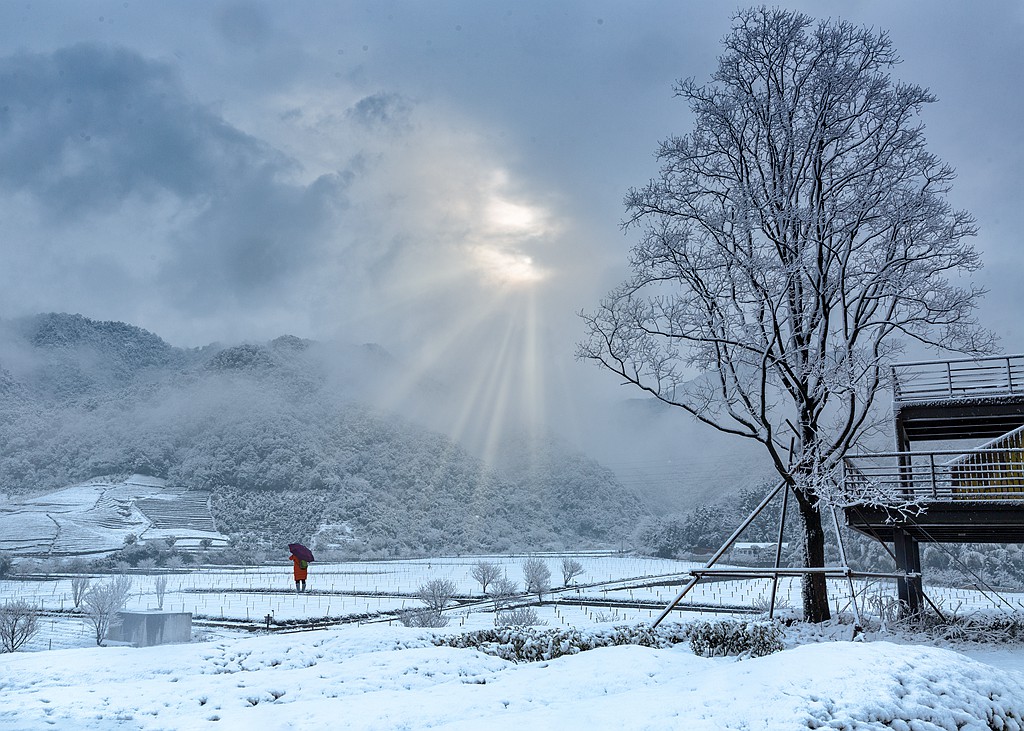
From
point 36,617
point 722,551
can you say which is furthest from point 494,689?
point 36,617

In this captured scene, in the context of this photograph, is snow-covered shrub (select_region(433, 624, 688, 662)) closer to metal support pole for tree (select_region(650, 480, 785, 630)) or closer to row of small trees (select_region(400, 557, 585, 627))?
metal support pole for tree (select_region(650, 480, 785, 630))

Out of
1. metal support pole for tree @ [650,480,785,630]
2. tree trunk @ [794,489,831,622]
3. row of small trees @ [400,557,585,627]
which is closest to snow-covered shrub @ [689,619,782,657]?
metal support pole for tree @ [650,480,785,630]

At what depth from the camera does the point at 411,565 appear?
429 ft

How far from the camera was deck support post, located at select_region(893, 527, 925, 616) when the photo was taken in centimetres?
1983

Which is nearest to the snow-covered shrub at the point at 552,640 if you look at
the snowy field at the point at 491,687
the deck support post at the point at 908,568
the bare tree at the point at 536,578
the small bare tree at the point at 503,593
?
the snowy field at the point at 491,687

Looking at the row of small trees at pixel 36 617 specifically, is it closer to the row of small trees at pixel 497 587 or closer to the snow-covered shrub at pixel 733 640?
the row of small trees at pixel 497 587

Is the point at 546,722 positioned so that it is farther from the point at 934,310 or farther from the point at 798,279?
the point at 934,310

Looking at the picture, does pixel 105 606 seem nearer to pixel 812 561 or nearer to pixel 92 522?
pixel 812 561

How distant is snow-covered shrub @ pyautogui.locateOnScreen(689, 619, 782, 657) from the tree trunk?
3.00 m

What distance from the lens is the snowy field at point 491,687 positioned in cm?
734

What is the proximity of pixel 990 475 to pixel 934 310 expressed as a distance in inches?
246

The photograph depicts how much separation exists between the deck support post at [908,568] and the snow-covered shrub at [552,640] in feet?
23.3

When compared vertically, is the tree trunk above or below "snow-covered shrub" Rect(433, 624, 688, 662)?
above

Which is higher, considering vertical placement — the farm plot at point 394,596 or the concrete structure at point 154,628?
the concrete structure at point 154,628
